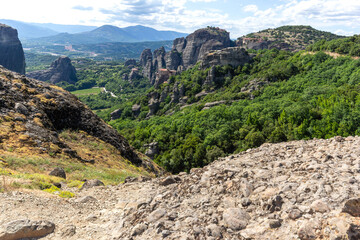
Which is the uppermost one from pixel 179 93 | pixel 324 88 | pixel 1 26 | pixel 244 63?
pixel 1 26

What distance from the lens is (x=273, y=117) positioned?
185 feet

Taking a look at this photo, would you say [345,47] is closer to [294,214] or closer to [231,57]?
[231,57]

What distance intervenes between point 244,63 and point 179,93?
36028 millimetres

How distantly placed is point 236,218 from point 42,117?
22.1 meters

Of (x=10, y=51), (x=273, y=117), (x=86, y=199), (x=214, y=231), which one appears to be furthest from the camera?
(x=10, y=51)

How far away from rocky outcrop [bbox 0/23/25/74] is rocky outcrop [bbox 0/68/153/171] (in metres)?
183

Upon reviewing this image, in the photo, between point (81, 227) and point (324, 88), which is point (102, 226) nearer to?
point (81, 227)

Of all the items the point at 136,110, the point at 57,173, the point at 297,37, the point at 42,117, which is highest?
the point at 297,37

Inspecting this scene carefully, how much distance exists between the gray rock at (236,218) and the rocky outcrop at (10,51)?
687ft

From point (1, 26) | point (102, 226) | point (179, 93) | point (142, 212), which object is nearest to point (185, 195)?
point (142, 212)

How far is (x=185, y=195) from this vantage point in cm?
901

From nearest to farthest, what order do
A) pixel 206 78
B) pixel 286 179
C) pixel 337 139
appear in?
pixel 286 179 → pixel 337 139 → pixel 206 78

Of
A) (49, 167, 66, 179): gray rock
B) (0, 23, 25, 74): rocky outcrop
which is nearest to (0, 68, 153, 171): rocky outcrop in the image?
(49, 167, 66, 179): gray rock

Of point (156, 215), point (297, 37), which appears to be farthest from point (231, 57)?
point (297, 37)
